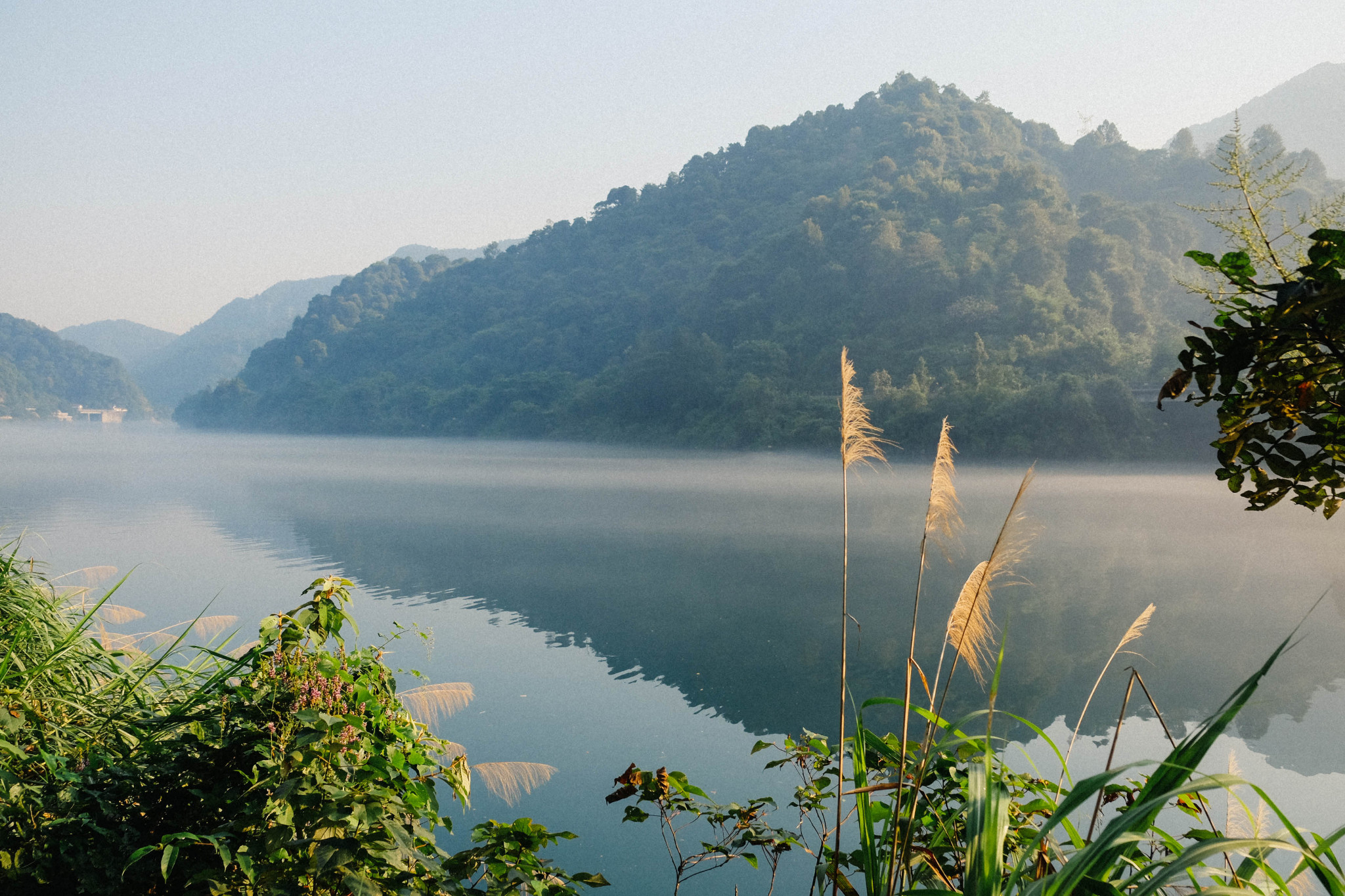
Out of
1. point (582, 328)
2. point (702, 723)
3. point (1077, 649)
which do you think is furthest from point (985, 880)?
point (582, 328)

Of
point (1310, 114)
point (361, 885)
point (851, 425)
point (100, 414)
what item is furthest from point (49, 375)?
point (1310, 114)

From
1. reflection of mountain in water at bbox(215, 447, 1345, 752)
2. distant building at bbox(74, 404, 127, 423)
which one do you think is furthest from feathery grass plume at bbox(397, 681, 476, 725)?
distant building at bbox(74, 404, 127, 423)

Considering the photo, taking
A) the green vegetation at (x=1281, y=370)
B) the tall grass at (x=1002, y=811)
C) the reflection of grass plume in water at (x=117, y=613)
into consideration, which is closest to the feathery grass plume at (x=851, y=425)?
the tall grass at (x=1002, y=811)

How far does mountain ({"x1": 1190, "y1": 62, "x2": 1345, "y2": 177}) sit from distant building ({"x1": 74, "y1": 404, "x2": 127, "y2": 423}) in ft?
324

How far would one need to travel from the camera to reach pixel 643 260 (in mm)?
59000

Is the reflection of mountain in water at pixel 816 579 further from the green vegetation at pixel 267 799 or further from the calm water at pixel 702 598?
the green vegetation at pixel 267 799

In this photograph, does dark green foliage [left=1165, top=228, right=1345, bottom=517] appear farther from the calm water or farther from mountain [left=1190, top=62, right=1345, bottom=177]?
mountain [left=1190, top=62, right=1345, bottom=177]

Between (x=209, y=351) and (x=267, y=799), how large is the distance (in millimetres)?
126689

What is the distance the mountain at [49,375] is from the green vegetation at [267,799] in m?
81.8

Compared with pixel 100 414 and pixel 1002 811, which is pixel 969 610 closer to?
pixel 1002 811

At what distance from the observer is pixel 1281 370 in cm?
103

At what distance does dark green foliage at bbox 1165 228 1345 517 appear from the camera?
2.81 ft

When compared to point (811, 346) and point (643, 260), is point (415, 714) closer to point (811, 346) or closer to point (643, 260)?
point (811, 346)

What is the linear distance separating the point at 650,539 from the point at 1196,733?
13.4m
